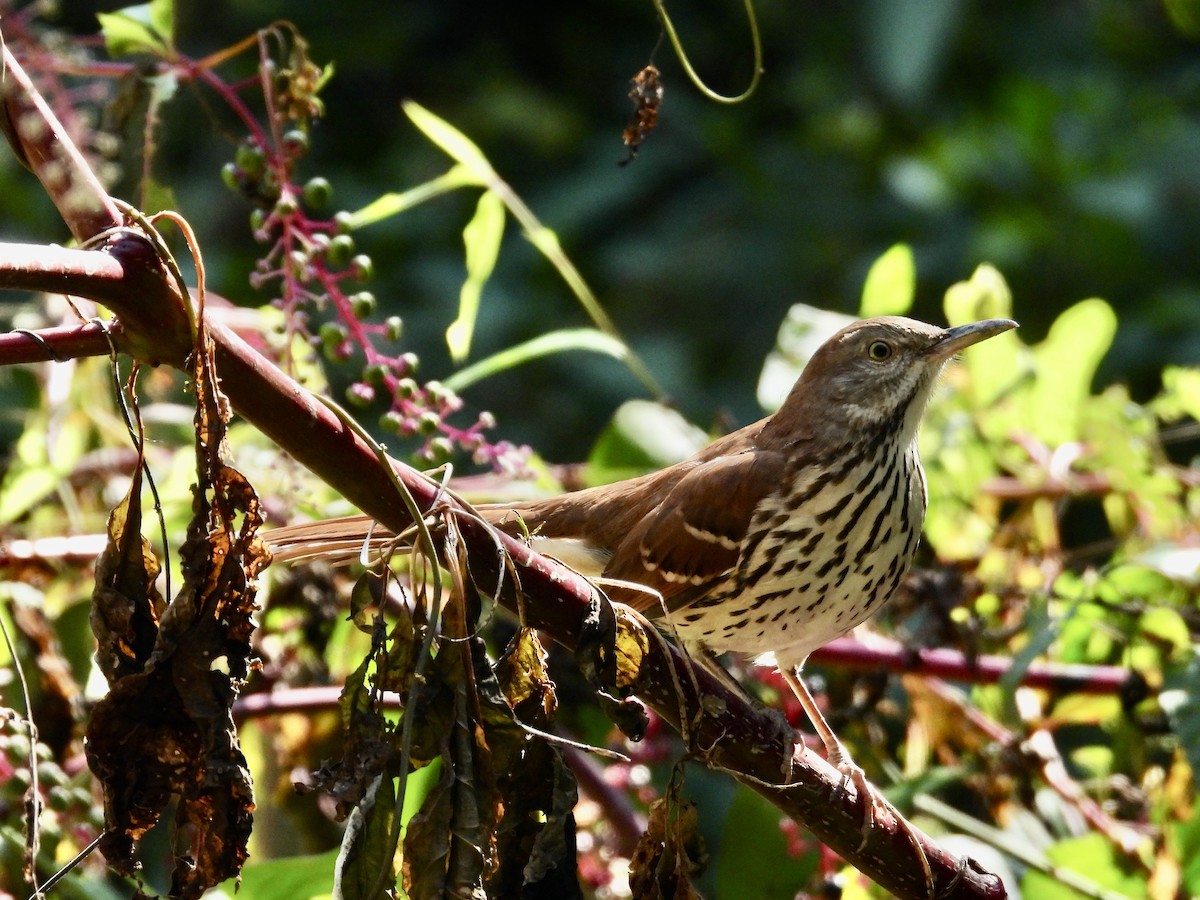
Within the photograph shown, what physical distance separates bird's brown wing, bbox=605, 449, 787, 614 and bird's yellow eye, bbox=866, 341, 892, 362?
0.28 meters

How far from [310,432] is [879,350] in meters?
1.81

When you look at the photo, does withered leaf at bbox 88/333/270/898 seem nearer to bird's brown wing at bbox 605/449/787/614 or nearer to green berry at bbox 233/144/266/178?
green berry at bbox 233/144/266/178

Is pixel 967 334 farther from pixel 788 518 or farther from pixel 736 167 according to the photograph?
pixel 736 167

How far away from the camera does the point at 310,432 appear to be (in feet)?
3.93

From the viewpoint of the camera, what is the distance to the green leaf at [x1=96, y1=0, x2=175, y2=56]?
82.7 inches

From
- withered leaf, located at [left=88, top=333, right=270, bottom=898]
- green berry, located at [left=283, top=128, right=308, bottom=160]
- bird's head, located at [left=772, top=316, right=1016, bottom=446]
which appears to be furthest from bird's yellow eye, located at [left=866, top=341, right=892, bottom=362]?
withered leaf, located at [left=88, top=333, right=270, bottom=898]

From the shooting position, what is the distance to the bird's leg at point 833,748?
6.17 ft

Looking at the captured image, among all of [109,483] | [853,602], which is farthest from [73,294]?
[109,483]

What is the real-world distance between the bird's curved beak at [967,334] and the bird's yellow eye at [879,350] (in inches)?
3.5

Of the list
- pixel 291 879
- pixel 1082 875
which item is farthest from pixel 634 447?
pixel 291 879

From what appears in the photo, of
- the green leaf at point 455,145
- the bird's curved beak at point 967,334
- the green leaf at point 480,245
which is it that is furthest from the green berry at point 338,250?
the bird's curved beak at point 967,334

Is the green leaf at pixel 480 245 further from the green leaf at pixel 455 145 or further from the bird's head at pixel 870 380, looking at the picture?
the bird's head at pixel 870 380

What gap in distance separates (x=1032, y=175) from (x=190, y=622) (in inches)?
241

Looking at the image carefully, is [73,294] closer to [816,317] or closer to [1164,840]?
[1164,840]
